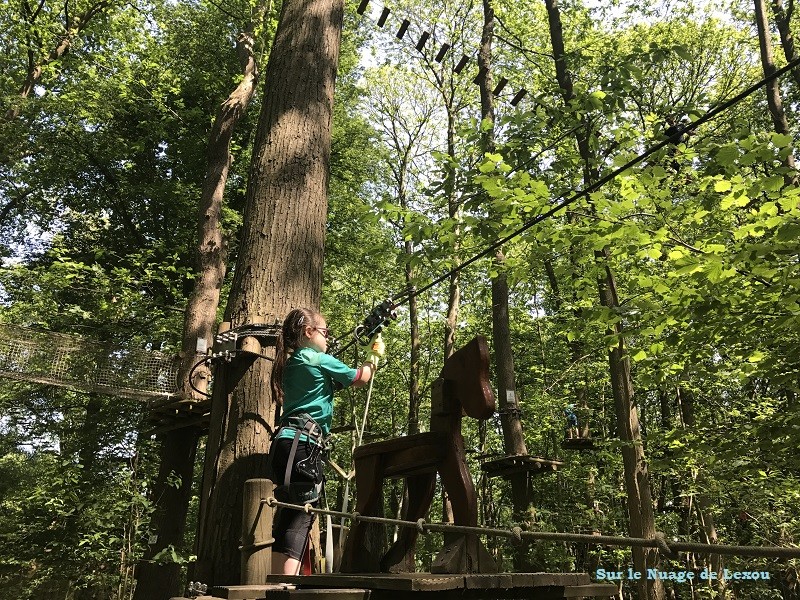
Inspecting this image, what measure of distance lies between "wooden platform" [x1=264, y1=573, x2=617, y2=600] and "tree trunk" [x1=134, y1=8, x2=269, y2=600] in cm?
553

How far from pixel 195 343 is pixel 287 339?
682cm

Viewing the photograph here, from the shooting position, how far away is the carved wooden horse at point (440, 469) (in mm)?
2031

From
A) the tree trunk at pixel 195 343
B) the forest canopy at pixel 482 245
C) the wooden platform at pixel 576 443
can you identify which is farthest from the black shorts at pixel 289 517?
the wooden platform at pixel 576 443

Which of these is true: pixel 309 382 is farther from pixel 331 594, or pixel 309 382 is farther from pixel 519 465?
pixel 519 465

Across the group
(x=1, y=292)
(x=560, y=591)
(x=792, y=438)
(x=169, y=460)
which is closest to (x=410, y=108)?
(x=1, y=292)

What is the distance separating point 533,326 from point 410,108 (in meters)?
8.47

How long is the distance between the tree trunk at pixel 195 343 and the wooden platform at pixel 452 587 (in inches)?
218

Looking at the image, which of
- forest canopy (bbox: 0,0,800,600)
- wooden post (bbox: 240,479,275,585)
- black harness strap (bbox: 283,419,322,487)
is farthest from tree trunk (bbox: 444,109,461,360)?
wooden post (bbox: 240,479,275,585)

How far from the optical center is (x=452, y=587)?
1.64 meters

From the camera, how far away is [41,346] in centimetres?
833

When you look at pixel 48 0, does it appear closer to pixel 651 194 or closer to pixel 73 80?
pixel 73 80

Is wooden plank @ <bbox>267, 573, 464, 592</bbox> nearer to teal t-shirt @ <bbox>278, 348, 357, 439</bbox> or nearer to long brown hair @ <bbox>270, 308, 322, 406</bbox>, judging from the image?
teal t-shirt @ <bbox>278, 348, 357, 439</bbox>

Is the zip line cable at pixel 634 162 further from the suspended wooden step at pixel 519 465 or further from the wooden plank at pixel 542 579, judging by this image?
the suspended wooden step at pixel 519 465

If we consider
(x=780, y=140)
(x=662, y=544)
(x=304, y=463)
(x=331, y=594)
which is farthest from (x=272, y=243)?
(x=780, y=140)
